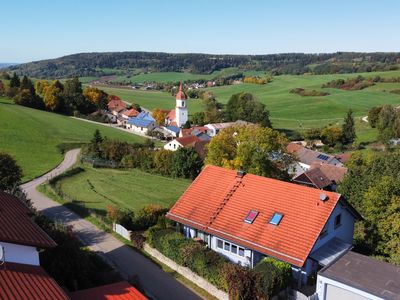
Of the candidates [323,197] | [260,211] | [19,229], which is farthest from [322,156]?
[19,229]

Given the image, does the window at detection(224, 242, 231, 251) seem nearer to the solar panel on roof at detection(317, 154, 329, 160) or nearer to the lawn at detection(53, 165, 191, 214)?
the lawn at detection(53, 165, 191, 214)

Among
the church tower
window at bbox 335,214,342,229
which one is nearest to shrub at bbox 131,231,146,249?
window at bbox 335,214,342,229

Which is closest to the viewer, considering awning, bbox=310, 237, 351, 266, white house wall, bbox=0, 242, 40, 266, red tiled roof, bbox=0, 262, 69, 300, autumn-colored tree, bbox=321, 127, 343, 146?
red tiled roof, bbox=0, 262, 69, 300

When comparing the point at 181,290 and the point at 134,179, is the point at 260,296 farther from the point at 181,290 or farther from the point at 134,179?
the point at 134,179

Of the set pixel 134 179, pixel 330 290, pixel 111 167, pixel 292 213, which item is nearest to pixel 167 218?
pixel 292 213

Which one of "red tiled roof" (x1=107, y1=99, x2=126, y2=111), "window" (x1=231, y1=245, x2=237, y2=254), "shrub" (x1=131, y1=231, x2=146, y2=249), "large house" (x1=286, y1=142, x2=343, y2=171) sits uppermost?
"red tiled roof" (x1=107, y1=99, x2=126, y2=111)

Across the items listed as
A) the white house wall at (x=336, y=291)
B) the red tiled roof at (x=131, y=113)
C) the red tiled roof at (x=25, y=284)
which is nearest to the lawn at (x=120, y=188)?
the red tiled roof at (x=25, y=284)
